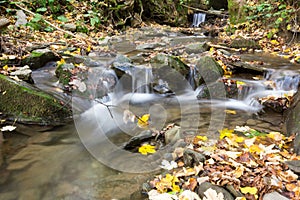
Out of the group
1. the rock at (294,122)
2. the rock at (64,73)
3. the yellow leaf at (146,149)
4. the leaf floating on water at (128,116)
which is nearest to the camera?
the rock at (294,122)

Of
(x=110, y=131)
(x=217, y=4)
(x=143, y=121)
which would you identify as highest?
(x=217, y=4)

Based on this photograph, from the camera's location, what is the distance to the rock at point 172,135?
331cm

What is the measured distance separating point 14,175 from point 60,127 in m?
1.19

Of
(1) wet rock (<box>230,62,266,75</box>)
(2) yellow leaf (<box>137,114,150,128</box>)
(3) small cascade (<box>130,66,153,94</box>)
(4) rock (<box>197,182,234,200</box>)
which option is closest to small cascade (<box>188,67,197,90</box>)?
(3) small cascade (<box>130,66,153,94</box>)

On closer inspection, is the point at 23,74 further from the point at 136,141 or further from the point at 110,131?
the point at 136,141

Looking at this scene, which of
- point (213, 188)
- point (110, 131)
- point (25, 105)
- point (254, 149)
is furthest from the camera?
point (110, 131)

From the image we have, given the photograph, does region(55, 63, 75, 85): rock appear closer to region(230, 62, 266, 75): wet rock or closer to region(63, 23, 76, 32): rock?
region(230, 62, 266, 75): wet rock

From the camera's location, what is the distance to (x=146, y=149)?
129 inches

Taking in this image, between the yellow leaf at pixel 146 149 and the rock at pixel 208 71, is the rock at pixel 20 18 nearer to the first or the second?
the rock at pixel 208 71

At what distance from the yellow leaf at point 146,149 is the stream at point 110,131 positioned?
0.09 metres

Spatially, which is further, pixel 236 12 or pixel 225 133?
pixel 236 12

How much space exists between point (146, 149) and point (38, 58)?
3.82 meters

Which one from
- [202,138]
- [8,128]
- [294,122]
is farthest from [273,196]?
[8,128]

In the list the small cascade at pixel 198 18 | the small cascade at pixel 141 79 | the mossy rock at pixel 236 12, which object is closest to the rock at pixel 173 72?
the small cascade at pixel 141 79
